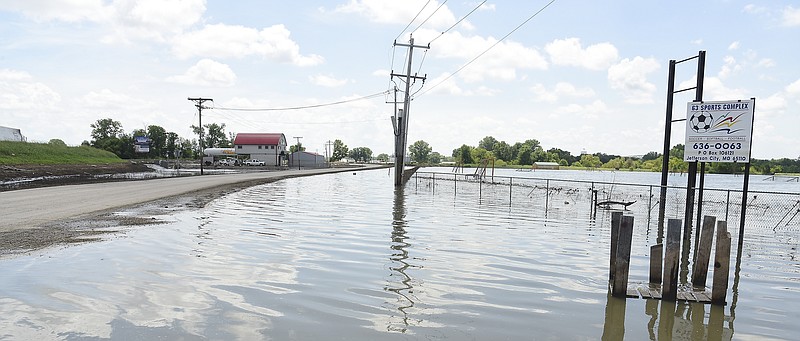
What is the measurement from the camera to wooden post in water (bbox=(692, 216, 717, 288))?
7871mm

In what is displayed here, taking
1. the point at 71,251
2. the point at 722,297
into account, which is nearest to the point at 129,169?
the point at 71,251

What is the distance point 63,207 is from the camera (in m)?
18.1

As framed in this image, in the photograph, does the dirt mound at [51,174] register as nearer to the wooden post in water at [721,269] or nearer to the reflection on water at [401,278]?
the reflection on water at [401,278]

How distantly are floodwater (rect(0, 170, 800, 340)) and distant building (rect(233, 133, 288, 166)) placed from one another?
94.3m

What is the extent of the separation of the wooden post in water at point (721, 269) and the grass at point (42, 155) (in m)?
48.9

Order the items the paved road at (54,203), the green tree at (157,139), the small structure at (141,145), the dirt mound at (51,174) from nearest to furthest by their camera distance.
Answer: the paved road at (54,203) → the dirt mound at (51,174) → the small structure at (141,145) → the green tree at (157,139)

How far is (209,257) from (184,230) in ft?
12.8

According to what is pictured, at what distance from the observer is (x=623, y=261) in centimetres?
777

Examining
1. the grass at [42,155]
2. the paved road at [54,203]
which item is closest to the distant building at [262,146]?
the grass at [42,155]

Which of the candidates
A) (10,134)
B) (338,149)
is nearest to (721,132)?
(10,134)

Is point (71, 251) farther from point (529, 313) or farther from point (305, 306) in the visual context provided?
point (529, 313)

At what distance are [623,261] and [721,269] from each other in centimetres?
133

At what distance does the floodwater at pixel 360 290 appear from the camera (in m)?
6.27

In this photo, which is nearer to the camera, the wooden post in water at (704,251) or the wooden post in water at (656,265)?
the wooden post in water at (704,251)
